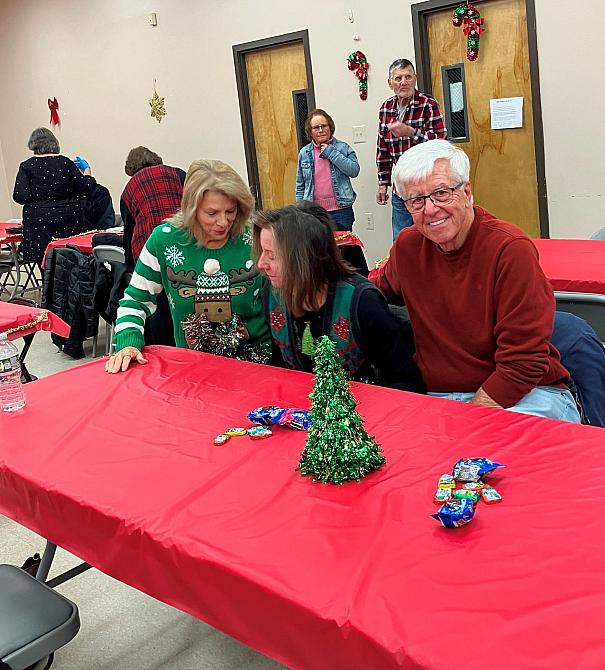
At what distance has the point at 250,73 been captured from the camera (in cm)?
762

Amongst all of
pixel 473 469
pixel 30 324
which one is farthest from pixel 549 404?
pixel 30 324

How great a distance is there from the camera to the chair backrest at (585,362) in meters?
2.17

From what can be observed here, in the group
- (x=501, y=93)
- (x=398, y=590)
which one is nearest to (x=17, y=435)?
(x=398, y=590)

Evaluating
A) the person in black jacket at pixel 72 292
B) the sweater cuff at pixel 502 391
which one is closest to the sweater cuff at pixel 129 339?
the sweater cuff at pixel 502 391

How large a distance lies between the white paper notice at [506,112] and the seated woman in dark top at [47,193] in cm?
344

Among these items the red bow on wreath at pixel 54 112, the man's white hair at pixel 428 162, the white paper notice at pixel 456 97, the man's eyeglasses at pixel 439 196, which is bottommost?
the man's eyeglasses at pixel 439 196

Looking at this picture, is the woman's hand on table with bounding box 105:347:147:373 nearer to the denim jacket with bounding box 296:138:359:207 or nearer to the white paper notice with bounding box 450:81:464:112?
the denim jacket with bounding box 296:138:359:207

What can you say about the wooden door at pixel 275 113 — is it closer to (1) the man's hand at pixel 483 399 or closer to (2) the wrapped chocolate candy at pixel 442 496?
(1) the man's hand at pixel 483 399

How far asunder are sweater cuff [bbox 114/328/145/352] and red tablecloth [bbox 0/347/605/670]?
479 mm

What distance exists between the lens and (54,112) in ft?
32.9

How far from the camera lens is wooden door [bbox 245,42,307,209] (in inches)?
287

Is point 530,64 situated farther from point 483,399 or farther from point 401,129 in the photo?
point 483,399

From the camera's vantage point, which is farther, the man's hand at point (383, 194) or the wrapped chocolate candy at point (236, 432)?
the man's hand at point (383, 194)

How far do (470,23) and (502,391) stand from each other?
452cm
